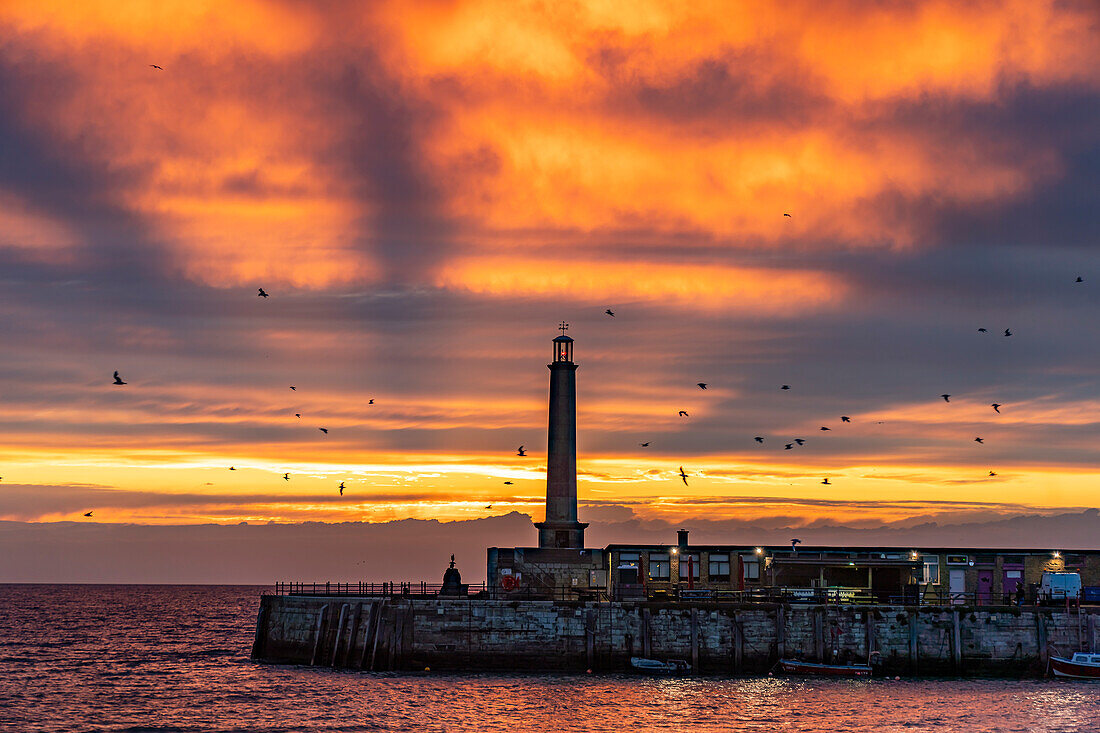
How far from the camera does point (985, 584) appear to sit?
84.4m

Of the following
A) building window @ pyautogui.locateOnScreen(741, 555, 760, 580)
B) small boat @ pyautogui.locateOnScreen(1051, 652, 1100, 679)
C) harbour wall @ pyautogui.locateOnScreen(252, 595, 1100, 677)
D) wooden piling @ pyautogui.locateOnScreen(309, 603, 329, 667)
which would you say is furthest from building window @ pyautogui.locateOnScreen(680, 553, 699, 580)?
wooden piling @ pyautogui.locateOnScreen(309, 603, 329, 667)

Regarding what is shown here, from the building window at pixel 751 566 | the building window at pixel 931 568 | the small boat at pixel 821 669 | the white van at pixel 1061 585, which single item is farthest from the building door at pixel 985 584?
the building window at pixel 751 566

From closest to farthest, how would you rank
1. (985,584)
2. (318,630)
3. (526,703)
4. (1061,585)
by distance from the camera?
(526,703) → (318,630) → (1061,585) → (985,584)

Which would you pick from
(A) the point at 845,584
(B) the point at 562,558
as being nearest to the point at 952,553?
(A) the point at 845,584

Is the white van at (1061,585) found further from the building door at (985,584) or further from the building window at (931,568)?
the building window at (931,568)

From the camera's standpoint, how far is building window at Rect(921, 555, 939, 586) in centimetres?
8525

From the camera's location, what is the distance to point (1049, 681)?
245 ft

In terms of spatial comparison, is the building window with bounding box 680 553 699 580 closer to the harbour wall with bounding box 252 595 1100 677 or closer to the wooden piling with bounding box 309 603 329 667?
the harbour wall with bounding box 252 595 1100 677

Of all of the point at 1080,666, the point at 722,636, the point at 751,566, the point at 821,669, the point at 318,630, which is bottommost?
the point at 821,669

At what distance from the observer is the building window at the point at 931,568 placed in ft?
280

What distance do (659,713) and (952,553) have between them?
30438mm

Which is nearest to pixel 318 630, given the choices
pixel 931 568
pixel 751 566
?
pixel 751 566

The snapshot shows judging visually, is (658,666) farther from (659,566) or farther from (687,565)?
(659,566)

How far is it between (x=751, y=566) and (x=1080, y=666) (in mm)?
21419
